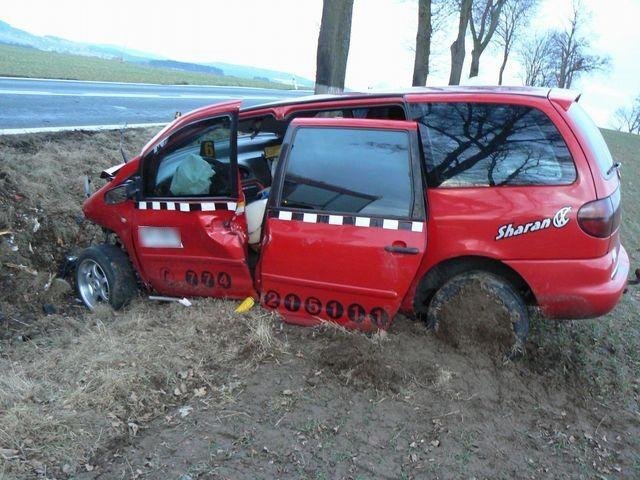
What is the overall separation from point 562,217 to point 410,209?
0.92 metres

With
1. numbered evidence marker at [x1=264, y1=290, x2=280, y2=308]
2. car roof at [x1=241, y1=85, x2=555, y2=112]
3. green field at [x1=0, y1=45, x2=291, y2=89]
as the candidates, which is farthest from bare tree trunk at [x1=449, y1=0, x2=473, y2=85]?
numbered evidence marker at [x1=264, y1=290, x2=280, y2=308]

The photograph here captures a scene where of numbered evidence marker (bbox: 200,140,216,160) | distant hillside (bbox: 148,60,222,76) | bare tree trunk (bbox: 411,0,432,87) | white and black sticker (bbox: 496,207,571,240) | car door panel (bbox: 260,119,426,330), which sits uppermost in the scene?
bare tree trunk (bbox: 411,0,432,87)

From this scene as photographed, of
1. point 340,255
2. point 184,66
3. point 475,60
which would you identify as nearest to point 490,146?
point 340,255

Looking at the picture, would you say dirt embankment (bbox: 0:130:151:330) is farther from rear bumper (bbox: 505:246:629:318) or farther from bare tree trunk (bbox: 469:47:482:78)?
bare tree trunk (bbox: 469:47:482:78)

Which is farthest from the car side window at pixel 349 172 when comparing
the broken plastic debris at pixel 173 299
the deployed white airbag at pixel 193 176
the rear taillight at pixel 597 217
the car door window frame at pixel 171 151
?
the broken plastic debris at pixel 173 299

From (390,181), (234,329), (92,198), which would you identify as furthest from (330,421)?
(92,198)

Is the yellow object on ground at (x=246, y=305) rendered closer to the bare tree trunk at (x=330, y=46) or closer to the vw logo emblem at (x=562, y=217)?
the vw logo emblem at (x=562, y=217)

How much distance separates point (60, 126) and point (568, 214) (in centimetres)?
799

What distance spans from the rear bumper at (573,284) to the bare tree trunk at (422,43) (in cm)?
1191

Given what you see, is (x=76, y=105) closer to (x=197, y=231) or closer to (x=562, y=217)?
(x=197, y=231)

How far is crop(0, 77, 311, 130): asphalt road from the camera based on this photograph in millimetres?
10055

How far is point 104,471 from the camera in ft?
9.84

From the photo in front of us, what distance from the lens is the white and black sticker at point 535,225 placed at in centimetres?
363

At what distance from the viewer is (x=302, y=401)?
11.8ft
